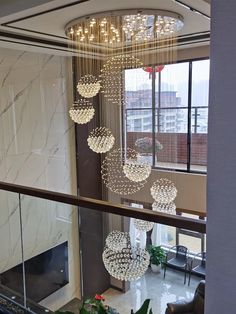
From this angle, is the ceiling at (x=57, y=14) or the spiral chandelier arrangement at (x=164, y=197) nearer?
the ceiling at (x=57, y=14)

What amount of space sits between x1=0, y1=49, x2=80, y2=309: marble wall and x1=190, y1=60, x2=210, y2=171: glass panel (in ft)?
9.26

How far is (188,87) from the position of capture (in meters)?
7.30

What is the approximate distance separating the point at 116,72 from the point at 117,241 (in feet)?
8.95

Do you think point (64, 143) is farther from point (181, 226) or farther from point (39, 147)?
point (181, 226)

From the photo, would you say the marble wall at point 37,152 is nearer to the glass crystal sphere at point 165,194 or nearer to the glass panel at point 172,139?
the glass crystal sphere at point 165,194

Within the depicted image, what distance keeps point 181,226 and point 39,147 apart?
5.71 m

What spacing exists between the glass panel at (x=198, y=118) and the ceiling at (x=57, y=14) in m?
1.52

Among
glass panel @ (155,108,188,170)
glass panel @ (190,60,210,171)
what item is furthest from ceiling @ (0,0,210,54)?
glass panel @ (155,108,188,170)

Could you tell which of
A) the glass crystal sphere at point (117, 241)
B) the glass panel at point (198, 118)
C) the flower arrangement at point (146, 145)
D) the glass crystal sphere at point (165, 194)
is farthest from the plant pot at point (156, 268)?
the glass panel at point (198, 118)

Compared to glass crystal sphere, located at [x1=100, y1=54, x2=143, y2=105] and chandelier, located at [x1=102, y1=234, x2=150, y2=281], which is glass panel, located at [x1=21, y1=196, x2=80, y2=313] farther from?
glass crystal sphere, located at [x1=100, y1=54, x2=143, y2=105]

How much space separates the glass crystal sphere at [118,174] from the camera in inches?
288

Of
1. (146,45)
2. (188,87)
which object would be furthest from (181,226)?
(188,87)

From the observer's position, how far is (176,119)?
→ 7.33 m

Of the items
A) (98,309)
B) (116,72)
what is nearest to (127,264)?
(98,309)
